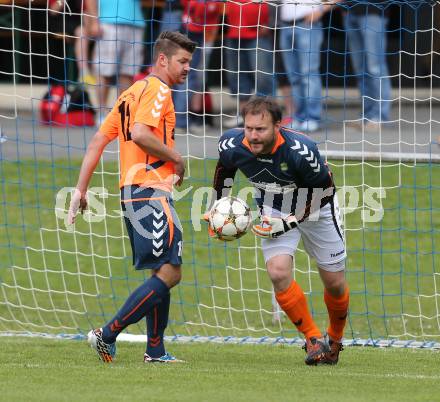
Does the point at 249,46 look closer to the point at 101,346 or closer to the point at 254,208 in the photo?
the point at 254,208

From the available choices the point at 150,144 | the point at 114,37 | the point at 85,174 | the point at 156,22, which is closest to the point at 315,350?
the point at 150,144

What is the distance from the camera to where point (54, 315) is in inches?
426

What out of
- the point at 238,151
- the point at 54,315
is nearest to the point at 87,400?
the point at 238,151

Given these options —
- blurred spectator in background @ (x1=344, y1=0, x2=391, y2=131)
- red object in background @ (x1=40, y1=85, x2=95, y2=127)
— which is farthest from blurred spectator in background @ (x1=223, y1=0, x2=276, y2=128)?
red object in background @ (x1=40, y1=85, x2=95, y2=127)

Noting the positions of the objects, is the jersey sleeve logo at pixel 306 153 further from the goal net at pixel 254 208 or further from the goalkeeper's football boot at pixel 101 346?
the goal net at pixel 254 208

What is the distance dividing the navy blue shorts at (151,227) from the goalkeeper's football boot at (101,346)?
20.5 inches

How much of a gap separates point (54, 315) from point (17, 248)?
1.56 meters

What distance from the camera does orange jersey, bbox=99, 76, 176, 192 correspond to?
7.41m

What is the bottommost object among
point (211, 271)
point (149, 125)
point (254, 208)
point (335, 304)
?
point (211, 271)

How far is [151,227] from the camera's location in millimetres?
7391

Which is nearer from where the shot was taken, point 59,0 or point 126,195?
point 126,195

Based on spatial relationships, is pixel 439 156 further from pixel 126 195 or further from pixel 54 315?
pixel 54 315

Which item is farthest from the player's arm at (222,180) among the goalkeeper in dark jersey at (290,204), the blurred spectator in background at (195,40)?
the blurred spectator in background at (195,40)

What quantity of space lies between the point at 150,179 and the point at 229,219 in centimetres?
55
